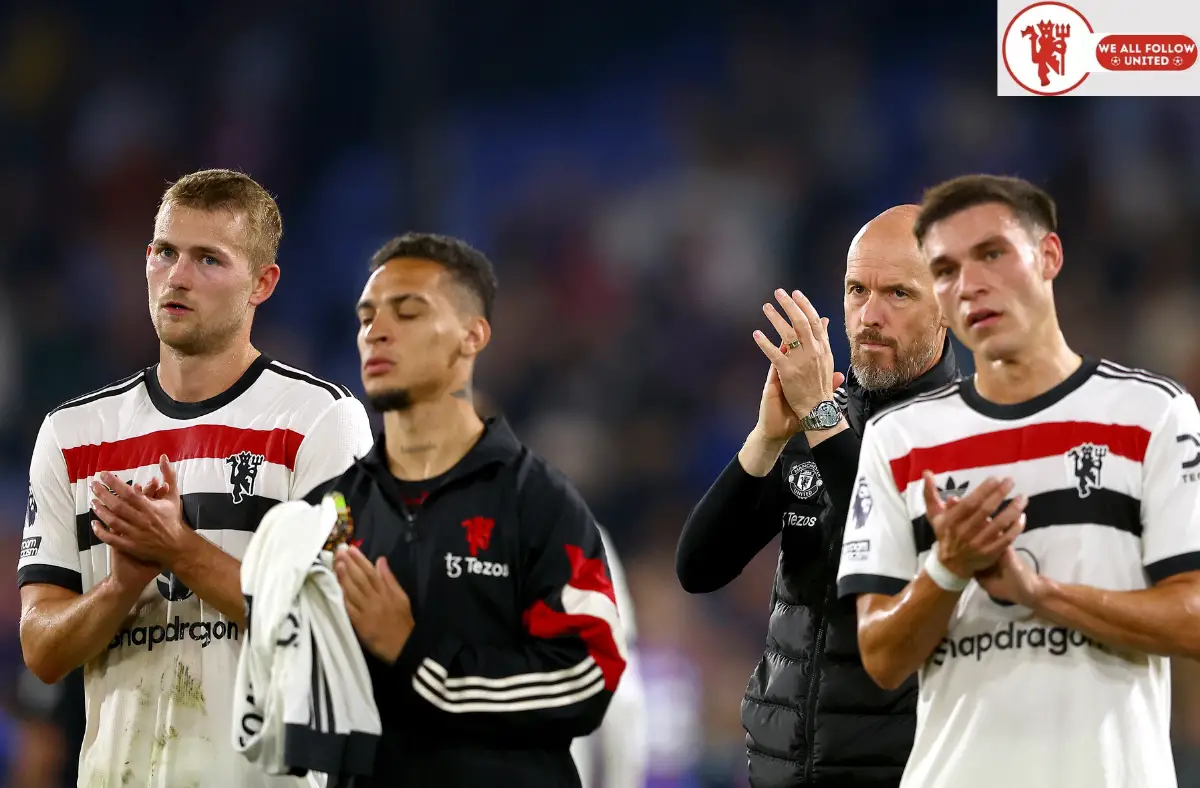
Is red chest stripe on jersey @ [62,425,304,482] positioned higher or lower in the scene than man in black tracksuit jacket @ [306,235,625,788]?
higher

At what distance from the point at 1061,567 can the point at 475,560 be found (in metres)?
1.11

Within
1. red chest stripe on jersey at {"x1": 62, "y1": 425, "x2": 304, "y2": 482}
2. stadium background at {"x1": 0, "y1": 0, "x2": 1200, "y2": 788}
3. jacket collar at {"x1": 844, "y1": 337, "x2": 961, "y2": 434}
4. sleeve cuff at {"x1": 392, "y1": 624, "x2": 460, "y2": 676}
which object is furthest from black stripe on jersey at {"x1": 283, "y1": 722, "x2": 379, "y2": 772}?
stadium background at {"x1": 0, "y1": 0, "x2": 1200, "y2": 788}

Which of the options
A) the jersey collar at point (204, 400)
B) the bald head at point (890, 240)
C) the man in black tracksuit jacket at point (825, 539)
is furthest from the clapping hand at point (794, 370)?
the jersey collar at point (204, 400)

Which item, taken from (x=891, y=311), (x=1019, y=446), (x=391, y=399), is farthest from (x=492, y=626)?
(x=891, y=311)

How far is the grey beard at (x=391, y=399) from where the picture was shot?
307 centimetres

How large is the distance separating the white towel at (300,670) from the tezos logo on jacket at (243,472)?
0.45 metres

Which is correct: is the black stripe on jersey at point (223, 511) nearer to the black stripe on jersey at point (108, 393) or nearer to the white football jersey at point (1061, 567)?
the black stripe on jersey at point (108, 393)

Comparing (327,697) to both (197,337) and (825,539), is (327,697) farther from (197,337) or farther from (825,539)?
(825,539)

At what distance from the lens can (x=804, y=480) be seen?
11.8 feet

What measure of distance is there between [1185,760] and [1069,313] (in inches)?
96.4

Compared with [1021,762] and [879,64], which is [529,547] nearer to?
[1021,762]

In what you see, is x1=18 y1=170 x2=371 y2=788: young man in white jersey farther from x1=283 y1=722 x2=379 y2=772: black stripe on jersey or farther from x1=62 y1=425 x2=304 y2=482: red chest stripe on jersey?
x1=283 y1=722 x2=379 y2=772: black stripe on jersey

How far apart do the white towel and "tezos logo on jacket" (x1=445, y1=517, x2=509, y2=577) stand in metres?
0.23

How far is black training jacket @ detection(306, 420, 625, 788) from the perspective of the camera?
285cm
